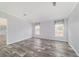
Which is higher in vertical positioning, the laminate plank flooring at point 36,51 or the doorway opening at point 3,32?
the doorway opening at point 3,32

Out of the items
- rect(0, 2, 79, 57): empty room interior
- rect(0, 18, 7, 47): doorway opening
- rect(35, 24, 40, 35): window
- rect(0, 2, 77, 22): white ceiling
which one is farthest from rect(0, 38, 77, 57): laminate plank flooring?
rect(35, 24, 40, 35): window

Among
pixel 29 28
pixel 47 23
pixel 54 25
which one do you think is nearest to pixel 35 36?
pixel 29 28

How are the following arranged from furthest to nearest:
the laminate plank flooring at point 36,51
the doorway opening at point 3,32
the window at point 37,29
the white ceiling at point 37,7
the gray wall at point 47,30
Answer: the window at point 37,29, the gray wall at point 47,30, the doorway opening at point 3,32, the laminate plank flooring at point 36,51, the white ceiling at point 37,7

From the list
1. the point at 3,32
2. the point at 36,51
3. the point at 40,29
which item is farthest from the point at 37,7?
the point at 40,29

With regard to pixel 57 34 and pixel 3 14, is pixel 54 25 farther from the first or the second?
pixel 3 14

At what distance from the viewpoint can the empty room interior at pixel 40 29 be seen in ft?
7.88

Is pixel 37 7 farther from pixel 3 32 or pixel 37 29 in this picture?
pixel 37 29

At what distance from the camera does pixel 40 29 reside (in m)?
6.42

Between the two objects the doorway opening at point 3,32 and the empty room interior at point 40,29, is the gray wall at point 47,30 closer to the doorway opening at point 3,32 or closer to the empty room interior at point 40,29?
the empty room interior at point 40,29

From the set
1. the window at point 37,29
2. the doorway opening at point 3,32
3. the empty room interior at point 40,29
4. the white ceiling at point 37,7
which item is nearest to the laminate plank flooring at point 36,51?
the empty room interior at point 40,29

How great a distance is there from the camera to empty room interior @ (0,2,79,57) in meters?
2.40

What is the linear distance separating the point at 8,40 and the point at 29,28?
3.00 m

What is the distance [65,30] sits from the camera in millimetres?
4156

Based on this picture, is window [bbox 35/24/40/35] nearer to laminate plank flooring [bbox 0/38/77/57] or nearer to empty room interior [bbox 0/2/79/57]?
empty room interior [bbox 0/2/79/57]
